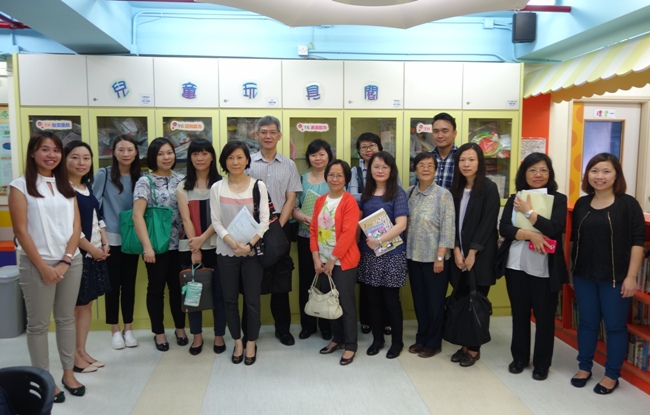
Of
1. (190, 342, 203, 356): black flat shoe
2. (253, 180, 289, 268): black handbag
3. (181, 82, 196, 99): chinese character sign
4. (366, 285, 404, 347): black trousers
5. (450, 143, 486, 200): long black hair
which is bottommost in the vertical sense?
(190, 342, 203, 356): black flat shoe

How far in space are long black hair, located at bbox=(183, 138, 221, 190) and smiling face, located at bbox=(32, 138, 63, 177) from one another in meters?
0.91

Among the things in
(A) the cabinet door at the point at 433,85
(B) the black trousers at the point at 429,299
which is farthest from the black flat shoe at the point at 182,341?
(A) the cabinet door at the point at 433,85

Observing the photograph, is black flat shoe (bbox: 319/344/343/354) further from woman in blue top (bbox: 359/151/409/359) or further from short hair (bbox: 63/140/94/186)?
short hair (bbox: 63/140/94/186)

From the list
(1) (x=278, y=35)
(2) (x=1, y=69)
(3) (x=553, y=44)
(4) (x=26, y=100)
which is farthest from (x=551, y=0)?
(2) (x=1, y=69)

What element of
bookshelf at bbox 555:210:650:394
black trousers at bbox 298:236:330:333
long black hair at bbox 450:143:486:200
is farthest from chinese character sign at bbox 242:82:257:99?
bookshelf at bbox 555:210:650:394

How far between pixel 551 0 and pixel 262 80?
282cm

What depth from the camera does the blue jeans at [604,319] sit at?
2.85m

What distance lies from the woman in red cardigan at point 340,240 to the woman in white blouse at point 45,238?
1.56m

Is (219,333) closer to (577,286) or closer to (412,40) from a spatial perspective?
(577,286)

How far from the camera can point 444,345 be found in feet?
12.2

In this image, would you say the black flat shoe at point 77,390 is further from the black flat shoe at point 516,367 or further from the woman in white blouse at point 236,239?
the black flat shoe at point 516,367

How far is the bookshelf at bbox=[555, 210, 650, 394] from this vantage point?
300cm

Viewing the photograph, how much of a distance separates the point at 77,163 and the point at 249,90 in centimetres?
159

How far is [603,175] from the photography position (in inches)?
110
